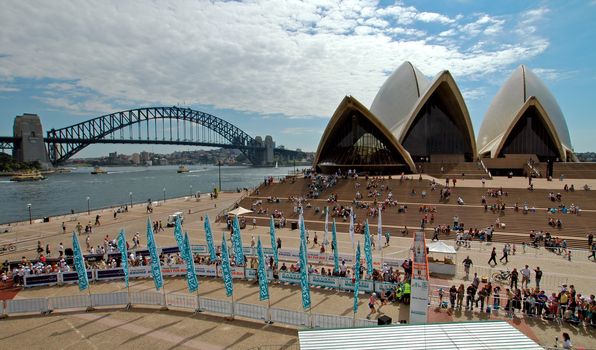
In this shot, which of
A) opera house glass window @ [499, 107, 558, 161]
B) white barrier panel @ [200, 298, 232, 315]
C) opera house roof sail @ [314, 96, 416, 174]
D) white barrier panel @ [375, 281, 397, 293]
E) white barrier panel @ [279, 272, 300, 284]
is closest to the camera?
white barrier panel @ [200, 298, 232, 315]

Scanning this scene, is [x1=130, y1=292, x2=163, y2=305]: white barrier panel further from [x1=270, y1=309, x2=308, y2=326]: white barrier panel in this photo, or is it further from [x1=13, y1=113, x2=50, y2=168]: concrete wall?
[x1=13, y1=113, x2=50, y2=168]: concrete wall

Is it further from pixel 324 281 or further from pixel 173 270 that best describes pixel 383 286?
Result: pixel 173 270

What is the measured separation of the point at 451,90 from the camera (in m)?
42.4

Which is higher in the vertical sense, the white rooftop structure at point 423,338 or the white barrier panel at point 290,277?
the white rooftop structure at point 423,338

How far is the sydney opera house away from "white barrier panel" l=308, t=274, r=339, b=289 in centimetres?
2913

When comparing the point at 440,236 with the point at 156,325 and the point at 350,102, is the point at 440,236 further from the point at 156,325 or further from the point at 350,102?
the point at 350,102

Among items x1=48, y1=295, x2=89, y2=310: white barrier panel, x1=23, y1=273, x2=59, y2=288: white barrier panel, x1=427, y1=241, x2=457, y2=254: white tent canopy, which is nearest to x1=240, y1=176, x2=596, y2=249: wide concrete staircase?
x1=427, y1=241, x2=457, y2=254: white tent canopy

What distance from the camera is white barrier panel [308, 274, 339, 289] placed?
13.3m

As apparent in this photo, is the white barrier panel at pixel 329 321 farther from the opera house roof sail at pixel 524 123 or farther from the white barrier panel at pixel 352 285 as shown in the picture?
the opera house roof sail at pixel 524 123

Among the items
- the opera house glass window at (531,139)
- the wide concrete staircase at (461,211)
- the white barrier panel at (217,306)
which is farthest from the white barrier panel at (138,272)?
the opera house glass window at (531,139)

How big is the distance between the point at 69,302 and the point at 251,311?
19.7 feet

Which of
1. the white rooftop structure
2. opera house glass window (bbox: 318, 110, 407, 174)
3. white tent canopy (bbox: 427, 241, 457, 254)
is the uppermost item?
opera house glass window (bbox: 318, 110, 407, 174)

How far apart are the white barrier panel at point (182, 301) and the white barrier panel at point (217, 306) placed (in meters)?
0.38

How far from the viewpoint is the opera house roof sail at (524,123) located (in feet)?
146
